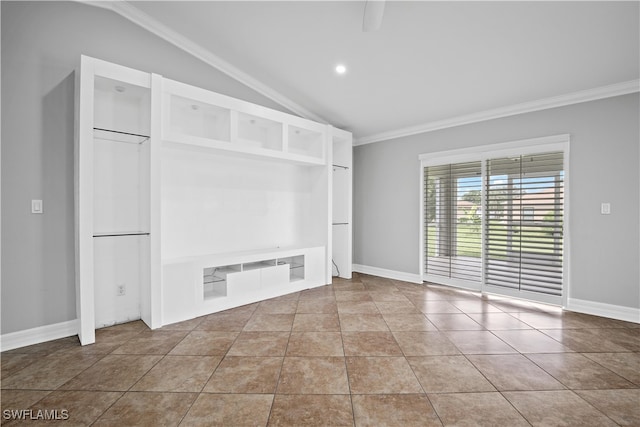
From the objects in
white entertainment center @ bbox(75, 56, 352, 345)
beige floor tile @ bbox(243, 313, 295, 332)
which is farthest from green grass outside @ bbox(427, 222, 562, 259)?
beige floor tile @ bbox(243, 313, 295, 332)

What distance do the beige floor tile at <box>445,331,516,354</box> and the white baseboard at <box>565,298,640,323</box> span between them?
4.73 ft

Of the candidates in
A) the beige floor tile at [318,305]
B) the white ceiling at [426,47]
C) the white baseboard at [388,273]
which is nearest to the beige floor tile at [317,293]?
the beige floor tile at [318,305]

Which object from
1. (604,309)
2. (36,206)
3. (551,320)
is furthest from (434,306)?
(36,206)

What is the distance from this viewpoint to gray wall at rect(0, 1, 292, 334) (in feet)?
8.50

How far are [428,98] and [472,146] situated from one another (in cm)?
98

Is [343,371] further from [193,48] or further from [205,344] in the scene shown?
[193,48]

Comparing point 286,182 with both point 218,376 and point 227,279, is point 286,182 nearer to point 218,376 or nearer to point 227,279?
point 227,279

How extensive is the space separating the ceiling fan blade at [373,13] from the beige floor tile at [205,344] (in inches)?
115

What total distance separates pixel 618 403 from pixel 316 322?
231 centimetres

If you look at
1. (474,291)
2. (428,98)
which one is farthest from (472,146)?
(474,291)

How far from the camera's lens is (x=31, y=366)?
2.29m

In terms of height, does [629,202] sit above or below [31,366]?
above

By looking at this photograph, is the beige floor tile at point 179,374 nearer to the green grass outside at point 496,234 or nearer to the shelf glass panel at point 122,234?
the shelf glass panel at point 122,234

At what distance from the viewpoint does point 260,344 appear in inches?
105
